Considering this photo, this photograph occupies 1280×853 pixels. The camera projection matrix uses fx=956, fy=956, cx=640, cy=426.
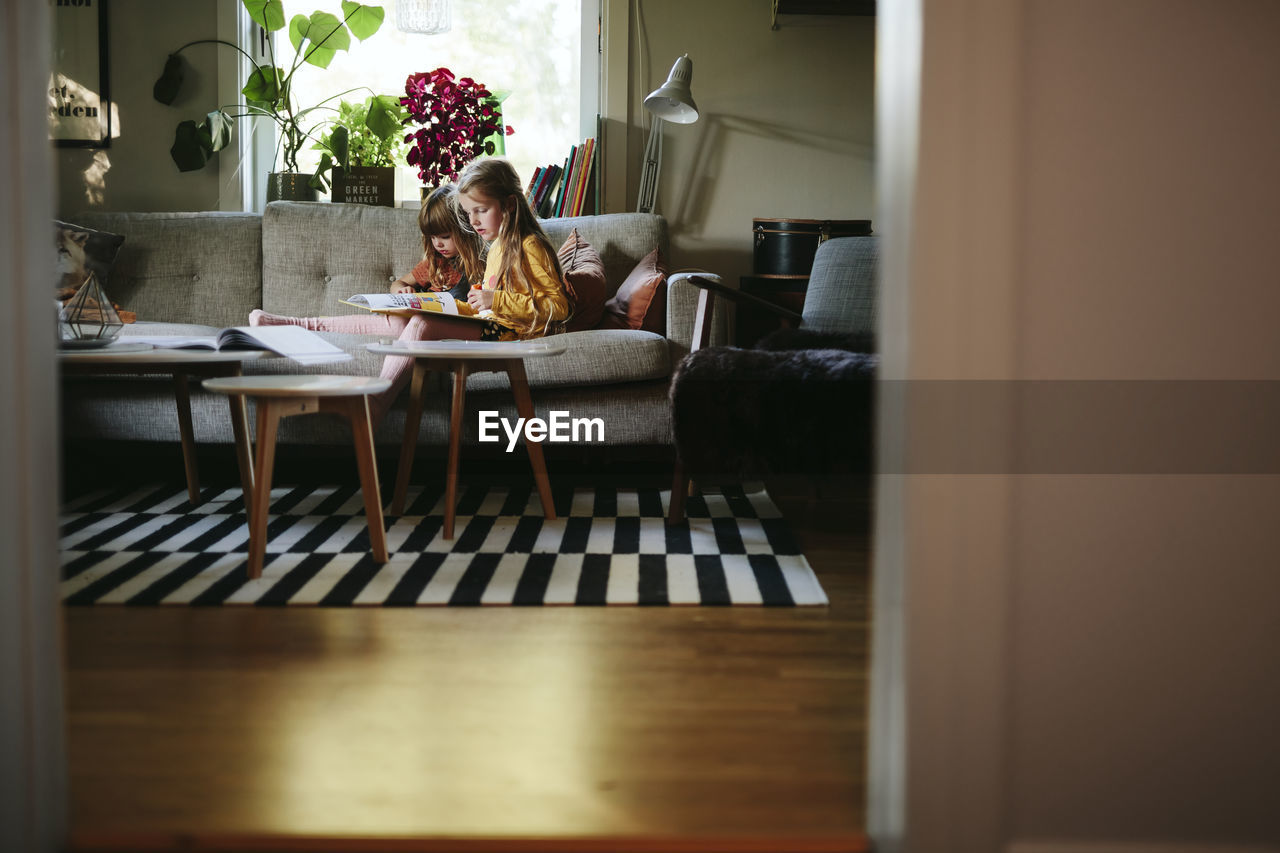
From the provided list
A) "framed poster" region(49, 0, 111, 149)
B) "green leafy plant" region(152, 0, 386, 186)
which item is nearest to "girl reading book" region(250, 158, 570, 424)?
"green leafy plant" region(152, 0, 386, 186)

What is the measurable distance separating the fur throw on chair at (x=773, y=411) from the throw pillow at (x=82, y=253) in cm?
186

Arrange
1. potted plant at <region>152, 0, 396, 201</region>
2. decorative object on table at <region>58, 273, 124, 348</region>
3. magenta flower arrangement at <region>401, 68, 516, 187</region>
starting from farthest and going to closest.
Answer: potted plant at <region>152, 0, 396, 201</region>, magenta flower arrangement at <region>401, 68, 516, 187</region>, decorative object on table at <region>58, 273, 124, 348</region>

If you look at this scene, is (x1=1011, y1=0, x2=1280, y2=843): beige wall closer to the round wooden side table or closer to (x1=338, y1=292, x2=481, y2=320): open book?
the round wooden side table

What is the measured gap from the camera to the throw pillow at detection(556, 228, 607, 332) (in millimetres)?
2855

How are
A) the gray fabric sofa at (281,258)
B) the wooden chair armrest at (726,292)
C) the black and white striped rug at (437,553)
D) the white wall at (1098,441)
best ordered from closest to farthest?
1. the white wall at (1098,441)
2. the black and white striped rug at (437,553)
3. the wooden chair armrest at (726,292)
4. the gray fabric sofa at (281,258)

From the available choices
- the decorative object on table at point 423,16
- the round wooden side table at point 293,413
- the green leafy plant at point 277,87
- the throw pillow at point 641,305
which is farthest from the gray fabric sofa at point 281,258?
the round wooden side table at point 293,413

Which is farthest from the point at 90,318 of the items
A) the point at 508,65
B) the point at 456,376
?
the point at 508,65

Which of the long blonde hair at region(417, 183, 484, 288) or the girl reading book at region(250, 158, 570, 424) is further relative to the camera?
the long blonde hair at region(417, 183, 484, 288)

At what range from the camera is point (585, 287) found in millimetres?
2859

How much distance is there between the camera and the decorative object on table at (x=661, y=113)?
312 centimetres

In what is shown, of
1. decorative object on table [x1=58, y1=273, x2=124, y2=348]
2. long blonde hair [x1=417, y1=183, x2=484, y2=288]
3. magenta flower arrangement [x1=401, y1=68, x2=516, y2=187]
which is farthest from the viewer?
magenta flower arrangement [x1=401, y1=68, x2=516, y2=187]

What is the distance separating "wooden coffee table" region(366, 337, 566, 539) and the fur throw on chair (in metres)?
0.37

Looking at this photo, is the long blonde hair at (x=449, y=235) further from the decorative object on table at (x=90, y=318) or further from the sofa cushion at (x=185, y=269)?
the decorative object on table at (x=90, y=318)

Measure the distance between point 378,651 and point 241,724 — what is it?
1.00ft
